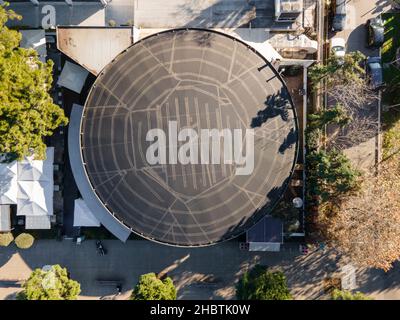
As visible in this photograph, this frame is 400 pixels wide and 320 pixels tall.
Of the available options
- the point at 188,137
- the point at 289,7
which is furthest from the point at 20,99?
the point at 289,7

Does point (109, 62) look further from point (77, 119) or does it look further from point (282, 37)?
point (282, 37)

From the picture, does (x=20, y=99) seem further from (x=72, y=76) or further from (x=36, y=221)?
(x=36, y=221)

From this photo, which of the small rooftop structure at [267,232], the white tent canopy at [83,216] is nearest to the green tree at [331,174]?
the small rooftop structure at [267,232]

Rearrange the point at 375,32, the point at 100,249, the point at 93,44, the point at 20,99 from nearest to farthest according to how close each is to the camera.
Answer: the point at 20,99, the point at 93,44, the point at 375,32, the point at 100,249

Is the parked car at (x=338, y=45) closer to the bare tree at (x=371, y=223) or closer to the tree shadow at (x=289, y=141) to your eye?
the tree shadow at (x=289, y=141)
